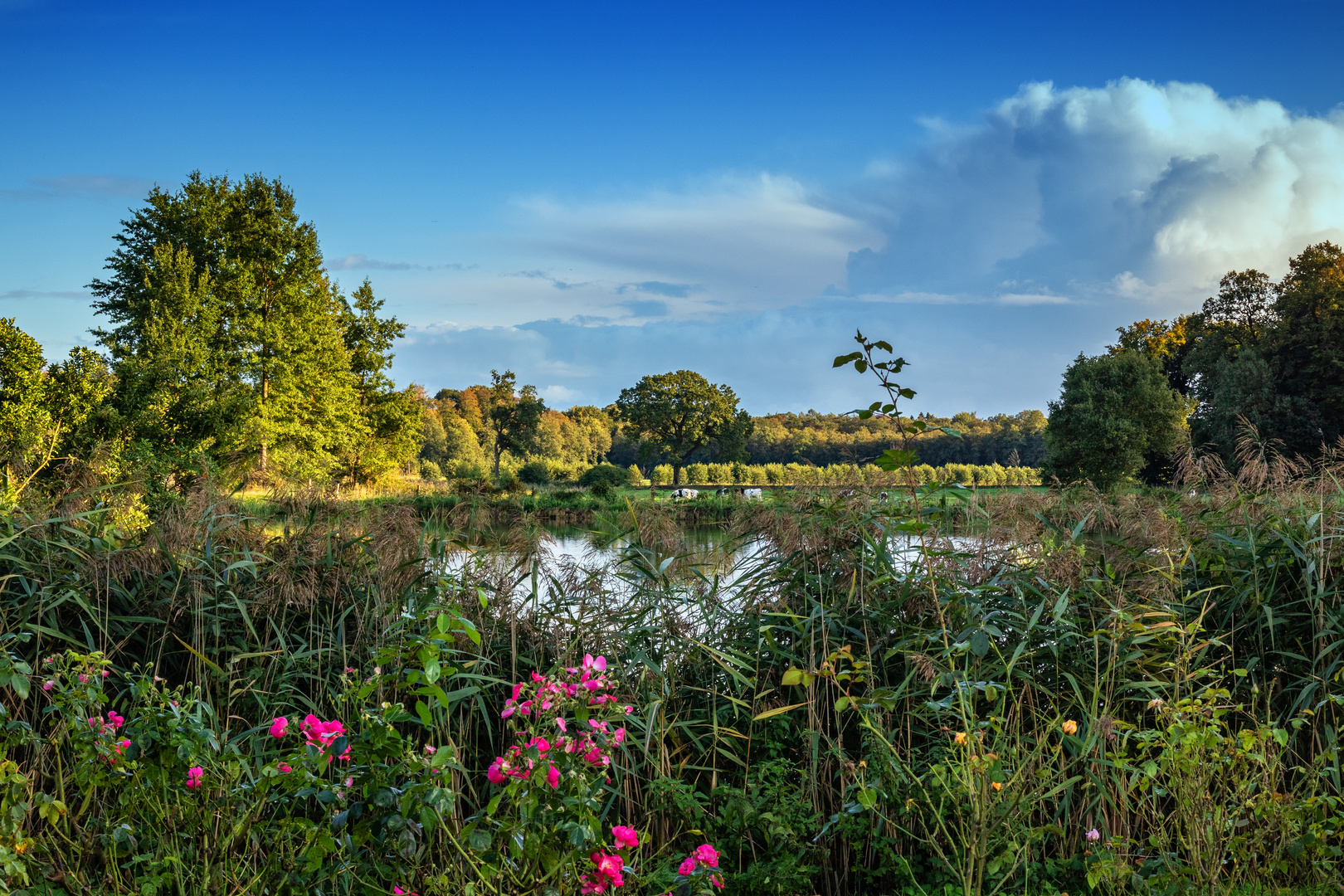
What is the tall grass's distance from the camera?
7.48 feet

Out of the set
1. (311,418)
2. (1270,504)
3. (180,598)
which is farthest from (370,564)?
(311,418)

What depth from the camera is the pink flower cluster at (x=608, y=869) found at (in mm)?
1703

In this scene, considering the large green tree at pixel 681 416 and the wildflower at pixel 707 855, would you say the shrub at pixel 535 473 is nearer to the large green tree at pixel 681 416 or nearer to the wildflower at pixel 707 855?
the large green tree at pixel 681 416

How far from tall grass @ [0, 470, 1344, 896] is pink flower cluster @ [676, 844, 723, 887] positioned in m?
0.14

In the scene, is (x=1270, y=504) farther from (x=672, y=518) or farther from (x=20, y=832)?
(x=20, y=832)

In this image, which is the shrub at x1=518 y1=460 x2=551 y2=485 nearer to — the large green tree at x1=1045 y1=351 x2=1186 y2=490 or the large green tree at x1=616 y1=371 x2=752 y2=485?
the large green tree at x1=616 y1=371 x2=752 y2=485

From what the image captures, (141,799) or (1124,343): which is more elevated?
(1124,343)

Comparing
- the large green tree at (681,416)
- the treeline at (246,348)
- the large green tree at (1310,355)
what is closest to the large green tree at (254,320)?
the treeline at (246,348)

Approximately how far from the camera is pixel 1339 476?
4730 millimetres

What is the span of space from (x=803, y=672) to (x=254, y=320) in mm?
30101

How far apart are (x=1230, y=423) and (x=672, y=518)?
29549 millimetres

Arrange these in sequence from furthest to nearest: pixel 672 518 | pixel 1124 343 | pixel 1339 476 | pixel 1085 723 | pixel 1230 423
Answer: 1. pixel 1124 343
2. pixel 1230 423
3. pixel 1339 476
4. pixel 672 518
5. pixel 1085 723

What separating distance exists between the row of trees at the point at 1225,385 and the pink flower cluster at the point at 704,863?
26.6 metres

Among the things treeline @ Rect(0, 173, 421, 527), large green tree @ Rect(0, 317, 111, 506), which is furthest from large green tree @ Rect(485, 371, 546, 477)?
large green tree @ Rect(0, 317, 111, 506)
